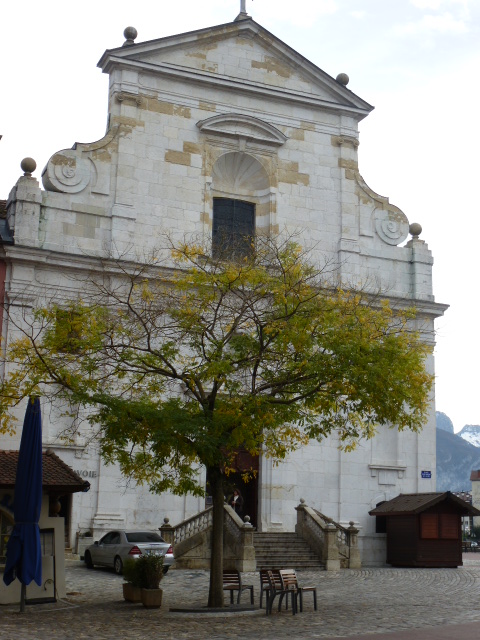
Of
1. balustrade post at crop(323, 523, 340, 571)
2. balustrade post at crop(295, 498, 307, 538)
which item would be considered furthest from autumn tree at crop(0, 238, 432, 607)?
balustrade post at crop(295, 498, 307, 538)

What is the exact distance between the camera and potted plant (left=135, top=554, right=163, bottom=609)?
63.5ft

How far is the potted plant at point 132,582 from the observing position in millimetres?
19734

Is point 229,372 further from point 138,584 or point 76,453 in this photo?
point 76,453

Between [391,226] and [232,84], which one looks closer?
[232,84]

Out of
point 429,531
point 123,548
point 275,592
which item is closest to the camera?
point 275,592

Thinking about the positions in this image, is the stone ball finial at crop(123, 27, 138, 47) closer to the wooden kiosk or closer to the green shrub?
the wooden kiosk

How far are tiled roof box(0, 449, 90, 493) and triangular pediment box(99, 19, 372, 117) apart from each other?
1755 centimetres

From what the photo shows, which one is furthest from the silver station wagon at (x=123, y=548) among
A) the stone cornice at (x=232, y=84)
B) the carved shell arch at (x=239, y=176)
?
the stone cornice at (x=232, y=84)

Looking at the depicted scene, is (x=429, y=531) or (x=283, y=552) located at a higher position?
(x=429, y=531)

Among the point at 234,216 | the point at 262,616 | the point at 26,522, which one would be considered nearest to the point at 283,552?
the point at 262,616

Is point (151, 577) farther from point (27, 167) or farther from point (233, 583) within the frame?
point (27, 167)

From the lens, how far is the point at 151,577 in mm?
19641

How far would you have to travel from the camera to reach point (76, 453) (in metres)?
30.3

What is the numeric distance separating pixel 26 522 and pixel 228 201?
19664 mm
